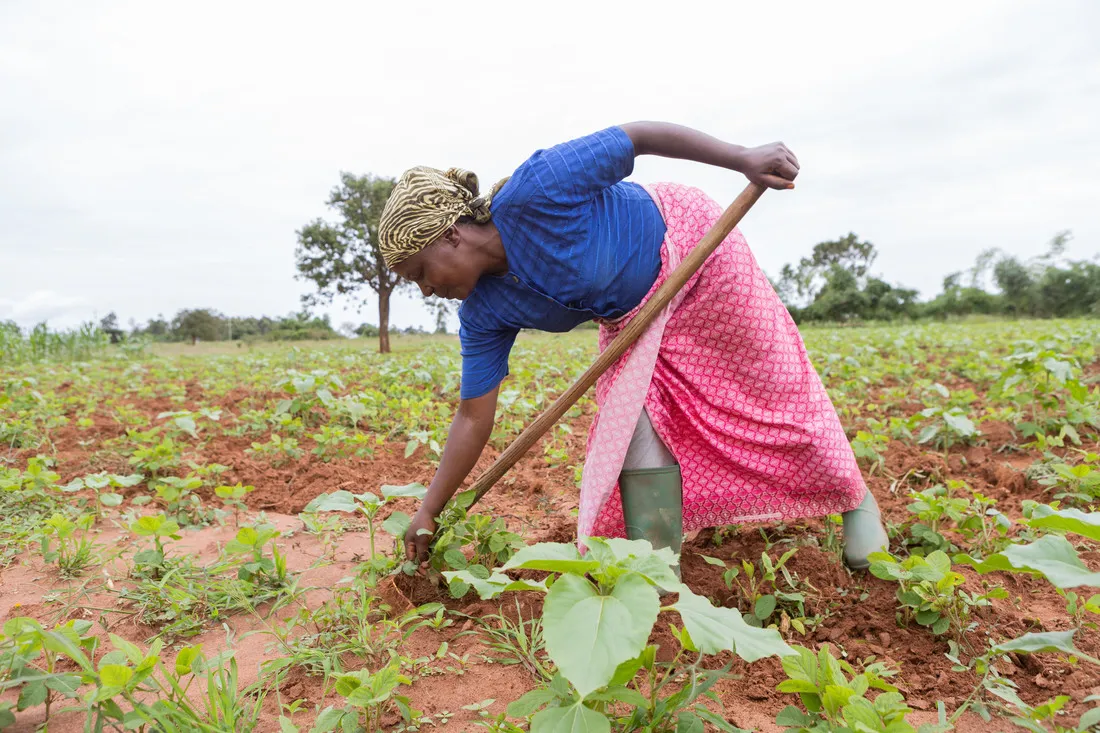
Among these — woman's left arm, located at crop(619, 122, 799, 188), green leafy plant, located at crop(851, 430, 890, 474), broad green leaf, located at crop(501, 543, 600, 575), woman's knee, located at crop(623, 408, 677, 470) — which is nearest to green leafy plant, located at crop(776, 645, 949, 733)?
broad green leaf, located at crop(501, 543, 600, 575)

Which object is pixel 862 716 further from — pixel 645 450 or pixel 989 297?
pixel 989 297

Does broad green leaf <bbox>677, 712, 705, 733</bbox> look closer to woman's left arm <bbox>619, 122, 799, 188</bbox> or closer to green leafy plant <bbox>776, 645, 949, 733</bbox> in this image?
green leafy plant <bbox>776, 645, 949, 733</bbox>

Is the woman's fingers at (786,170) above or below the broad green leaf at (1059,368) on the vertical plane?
above

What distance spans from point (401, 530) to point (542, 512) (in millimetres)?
829

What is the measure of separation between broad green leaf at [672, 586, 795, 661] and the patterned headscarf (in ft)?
3.64

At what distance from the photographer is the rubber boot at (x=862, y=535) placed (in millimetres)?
1897

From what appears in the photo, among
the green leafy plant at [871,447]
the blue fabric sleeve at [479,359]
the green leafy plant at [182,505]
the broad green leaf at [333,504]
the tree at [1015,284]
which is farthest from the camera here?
the tree at [1015,284]

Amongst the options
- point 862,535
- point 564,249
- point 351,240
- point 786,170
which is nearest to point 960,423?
point 862,535

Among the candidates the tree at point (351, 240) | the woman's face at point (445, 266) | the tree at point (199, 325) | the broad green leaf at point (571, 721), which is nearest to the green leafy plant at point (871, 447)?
the woman's face at point (445, 266)

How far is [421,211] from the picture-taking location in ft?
5.67

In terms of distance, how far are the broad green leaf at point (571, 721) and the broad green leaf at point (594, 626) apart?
18 centimetres

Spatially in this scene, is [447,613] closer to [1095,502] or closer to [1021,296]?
[1095,502]

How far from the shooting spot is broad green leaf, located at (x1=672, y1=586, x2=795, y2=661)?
3.16 feet

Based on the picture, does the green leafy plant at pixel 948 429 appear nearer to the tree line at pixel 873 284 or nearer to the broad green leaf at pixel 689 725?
the broad green leaf at pixel 689 725
